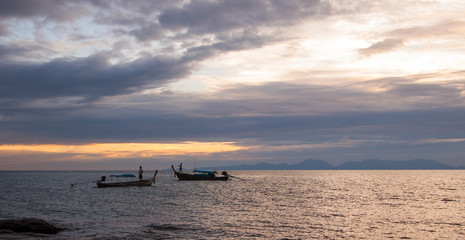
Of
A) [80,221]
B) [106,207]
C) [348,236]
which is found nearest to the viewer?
[348,236]

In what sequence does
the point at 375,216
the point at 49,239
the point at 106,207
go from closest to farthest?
the point at 49,239 → the point at 375,216 → the point at 106,207

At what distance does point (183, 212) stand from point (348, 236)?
19617 mm

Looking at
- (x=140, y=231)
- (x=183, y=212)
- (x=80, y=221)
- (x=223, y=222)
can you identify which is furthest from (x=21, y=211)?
(x=223, y=222)

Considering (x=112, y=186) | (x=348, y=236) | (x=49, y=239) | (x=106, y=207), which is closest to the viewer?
(x=49, y=239)

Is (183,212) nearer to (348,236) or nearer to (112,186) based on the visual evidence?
(348,236)

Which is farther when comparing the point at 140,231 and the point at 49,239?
the point at 140,231

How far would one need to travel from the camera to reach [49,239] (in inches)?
1056

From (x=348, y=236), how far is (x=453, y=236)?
853 cm

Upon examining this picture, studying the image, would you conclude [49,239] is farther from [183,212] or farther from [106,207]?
[106,207]

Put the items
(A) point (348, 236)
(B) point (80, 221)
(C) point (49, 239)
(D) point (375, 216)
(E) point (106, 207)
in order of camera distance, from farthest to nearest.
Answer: (E) point (106, 207)
(D) point (375, 216)
(B) point (80, 221)
(A) point (348, 236)
(C) point (49, 239)

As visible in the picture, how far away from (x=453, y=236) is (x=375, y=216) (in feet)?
37.5

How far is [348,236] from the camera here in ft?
101

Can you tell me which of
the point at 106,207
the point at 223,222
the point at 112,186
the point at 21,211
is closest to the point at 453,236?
the point at 223,222

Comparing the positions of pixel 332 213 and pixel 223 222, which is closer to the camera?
pixel 223 222
